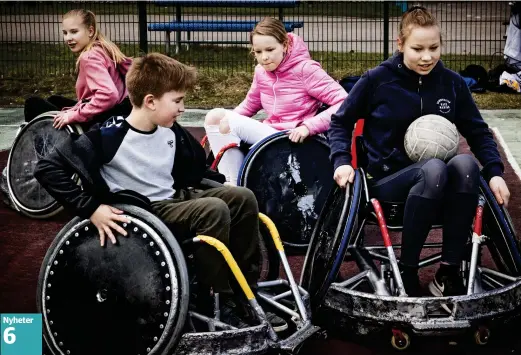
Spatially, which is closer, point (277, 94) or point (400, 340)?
point (400, 340)

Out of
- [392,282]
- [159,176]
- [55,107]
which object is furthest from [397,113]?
[55,107]

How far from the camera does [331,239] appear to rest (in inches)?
171

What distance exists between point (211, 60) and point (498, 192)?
9114 millimetres

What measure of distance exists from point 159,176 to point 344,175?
2.85ft

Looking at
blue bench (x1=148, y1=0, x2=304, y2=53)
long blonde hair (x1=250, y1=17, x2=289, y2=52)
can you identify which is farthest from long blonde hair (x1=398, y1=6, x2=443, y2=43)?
blue bench (x1=148, y1=0, x2=304, y2=53)

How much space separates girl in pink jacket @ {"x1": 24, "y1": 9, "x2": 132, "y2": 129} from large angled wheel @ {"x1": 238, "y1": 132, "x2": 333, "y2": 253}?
3.75ft

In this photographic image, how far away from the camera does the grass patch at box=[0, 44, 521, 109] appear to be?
11.4 m

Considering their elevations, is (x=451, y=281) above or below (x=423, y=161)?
below

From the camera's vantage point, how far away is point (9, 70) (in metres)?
12.9

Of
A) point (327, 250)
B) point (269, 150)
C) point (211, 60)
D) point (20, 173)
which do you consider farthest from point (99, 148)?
point (211, 60)

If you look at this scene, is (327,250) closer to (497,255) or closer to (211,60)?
(497,255)

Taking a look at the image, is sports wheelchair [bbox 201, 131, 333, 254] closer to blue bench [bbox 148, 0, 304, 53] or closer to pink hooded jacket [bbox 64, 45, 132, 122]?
pink hooded jacket [bbox 64, 45, 132, 122]

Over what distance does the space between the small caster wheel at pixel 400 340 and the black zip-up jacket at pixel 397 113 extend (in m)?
0.83

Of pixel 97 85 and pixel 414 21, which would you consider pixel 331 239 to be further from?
pixel 97 85
